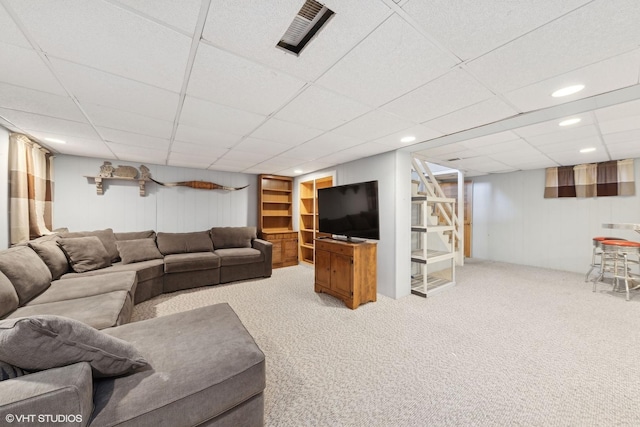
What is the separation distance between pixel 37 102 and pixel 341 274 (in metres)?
3.49

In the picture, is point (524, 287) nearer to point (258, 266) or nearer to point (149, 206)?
point (258, 266)

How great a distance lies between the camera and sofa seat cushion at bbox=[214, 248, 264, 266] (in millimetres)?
4155

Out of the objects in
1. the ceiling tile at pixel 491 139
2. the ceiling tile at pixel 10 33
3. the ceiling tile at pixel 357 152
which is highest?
the ceiling tile at pixel 491 139

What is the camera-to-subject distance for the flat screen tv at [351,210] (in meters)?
3.29

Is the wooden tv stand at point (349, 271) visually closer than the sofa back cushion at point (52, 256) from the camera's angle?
No

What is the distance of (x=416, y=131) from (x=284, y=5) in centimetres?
208

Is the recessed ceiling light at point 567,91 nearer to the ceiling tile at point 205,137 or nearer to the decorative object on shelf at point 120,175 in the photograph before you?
the ceiling tile at point 205,137

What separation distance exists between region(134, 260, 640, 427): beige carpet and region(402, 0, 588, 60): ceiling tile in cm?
223

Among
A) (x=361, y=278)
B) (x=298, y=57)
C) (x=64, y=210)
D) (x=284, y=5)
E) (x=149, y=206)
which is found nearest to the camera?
(x=284, y=5)

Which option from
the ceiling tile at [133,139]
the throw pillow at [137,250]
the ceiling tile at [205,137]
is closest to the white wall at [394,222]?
the ceiling tile at [205,137]

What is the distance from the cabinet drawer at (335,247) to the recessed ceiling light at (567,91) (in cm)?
240

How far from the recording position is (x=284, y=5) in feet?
3.50

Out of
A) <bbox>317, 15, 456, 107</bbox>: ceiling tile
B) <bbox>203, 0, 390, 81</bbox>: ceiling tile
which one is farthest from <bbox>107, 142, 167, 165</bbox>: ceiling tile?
<bbox>317, 15, 456, 107</bbox>: ceiling tile

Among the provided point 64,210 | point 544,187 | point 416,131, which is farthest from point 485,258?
point 64,210
